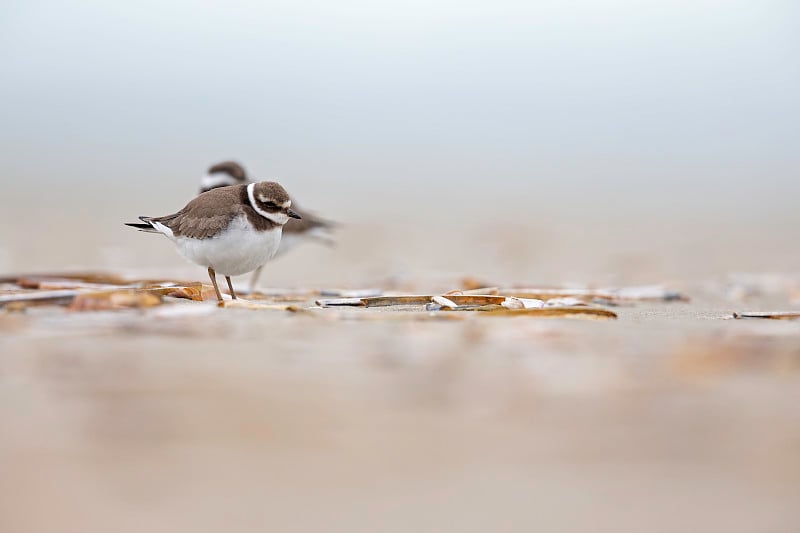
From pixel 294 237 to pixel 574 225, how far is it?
17.0ft

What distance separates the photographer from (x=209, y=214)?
5.00 meters

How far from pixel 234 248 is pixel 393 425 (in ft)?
9.30

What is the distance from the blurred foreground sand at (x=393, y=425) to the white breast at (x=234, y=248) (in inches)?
49.8

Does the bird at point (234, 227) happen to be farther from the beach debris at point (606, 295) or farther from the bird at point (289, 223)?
the bird at point (289, 223)

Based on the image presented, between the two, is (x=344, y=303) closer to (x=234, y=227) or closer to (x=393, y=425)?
(x=234, y=227)

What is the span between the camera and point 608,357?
9.71 feet

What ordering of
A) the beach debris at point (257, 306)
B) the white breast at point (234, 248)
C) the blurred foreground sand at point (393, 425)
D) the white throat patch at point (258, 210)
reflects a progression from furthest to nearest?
the white throat patch at point (258, 210) → the white breast at point (234, 248) → the beach debris at point (257, 306) → the blurred foreground sand at point (393, 425)

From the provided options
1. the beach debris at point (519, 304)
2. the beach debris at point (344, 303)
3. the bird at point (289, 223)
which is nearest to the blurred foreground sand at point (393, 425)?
the beach debris at point (519, 304)

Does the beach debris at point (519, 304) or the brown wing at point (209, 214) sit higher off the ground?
the brown wing at point (209, 214)

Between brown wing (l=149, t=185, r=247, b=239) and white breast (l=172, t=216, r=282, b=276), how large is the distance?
0.03 metres

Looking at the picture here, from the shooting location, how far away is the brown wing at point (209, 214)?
4922 mm

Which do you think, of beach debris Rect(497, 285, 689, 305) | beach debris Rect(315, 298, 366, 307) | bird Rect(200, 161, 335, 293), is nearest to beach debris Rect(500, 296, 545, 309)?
beach debris Rect(497, 285, 689, 305)

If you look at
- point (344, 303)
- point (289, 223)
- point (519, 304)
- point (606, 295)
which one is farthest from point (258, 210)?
point (289, 223)

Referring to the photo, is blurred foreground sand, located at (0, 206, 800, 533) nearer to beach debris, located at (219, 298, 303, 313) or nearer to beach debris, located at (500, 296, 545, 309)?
beach debris, located at (219, 298, 303, 313)
